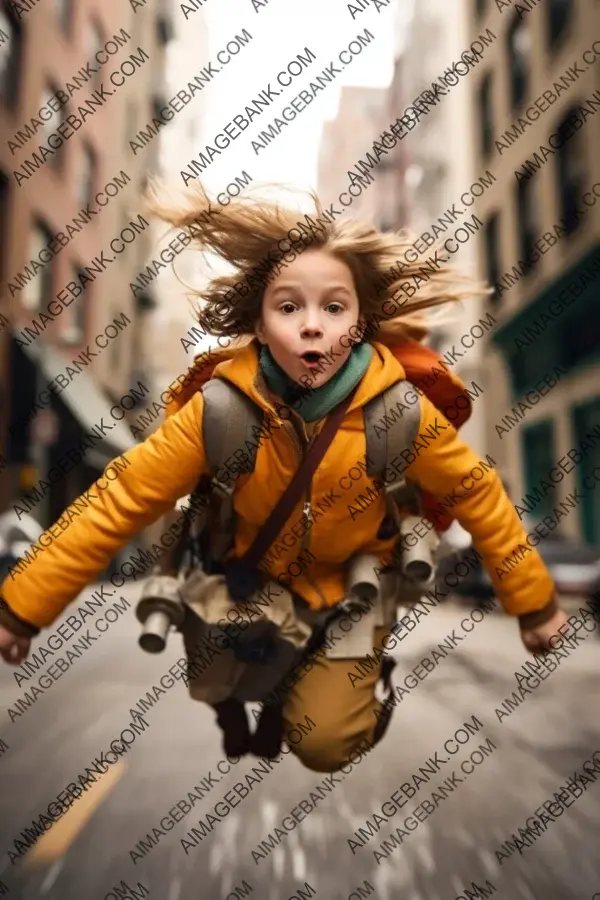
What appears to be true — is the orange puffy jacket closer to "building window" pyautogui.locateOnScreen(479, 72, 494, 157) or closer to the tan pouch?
the tan pouch

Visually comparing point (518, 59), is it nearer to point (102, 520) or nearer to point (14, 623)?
point (102, 520)

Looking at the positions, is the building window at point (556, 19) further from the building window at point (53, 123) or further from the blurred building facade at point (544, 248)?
the building window at point (53, 123)

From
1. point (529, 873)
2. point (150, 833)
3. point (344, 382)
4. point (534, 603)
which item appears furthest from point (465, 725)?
point (344, 382)

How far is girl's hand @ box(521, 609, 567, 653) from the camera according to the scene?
75cm

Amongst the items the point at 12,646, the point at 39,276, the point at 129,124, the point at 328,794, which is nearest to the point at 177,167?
the point at 129,124

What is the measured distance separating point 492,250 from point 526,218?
5 centimetres

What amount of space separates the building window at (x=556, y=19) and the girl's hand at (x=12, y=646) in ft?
2.74

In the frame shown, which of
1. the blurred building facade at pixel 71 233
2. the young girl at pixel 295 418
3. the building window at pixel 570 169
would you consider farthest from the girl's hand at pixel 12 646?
the building window at pixel 570 169

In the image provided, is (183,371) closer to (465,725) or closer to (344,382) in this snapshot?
(344,382)

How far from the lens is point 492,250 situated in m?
0.86

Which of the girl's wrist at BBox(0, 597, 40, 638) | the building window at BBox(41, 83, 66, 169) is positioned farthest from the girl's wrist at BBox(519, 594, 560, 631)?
the building window at BBox(41, 83, 66, 169)

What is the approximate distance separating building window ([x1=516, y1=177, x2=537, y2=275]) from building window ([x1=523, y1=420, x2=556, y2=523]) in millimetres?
177

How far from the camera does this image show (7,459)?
802 mm

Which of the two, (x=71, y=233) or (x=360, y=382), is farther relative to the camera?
(x=71, y=233)
